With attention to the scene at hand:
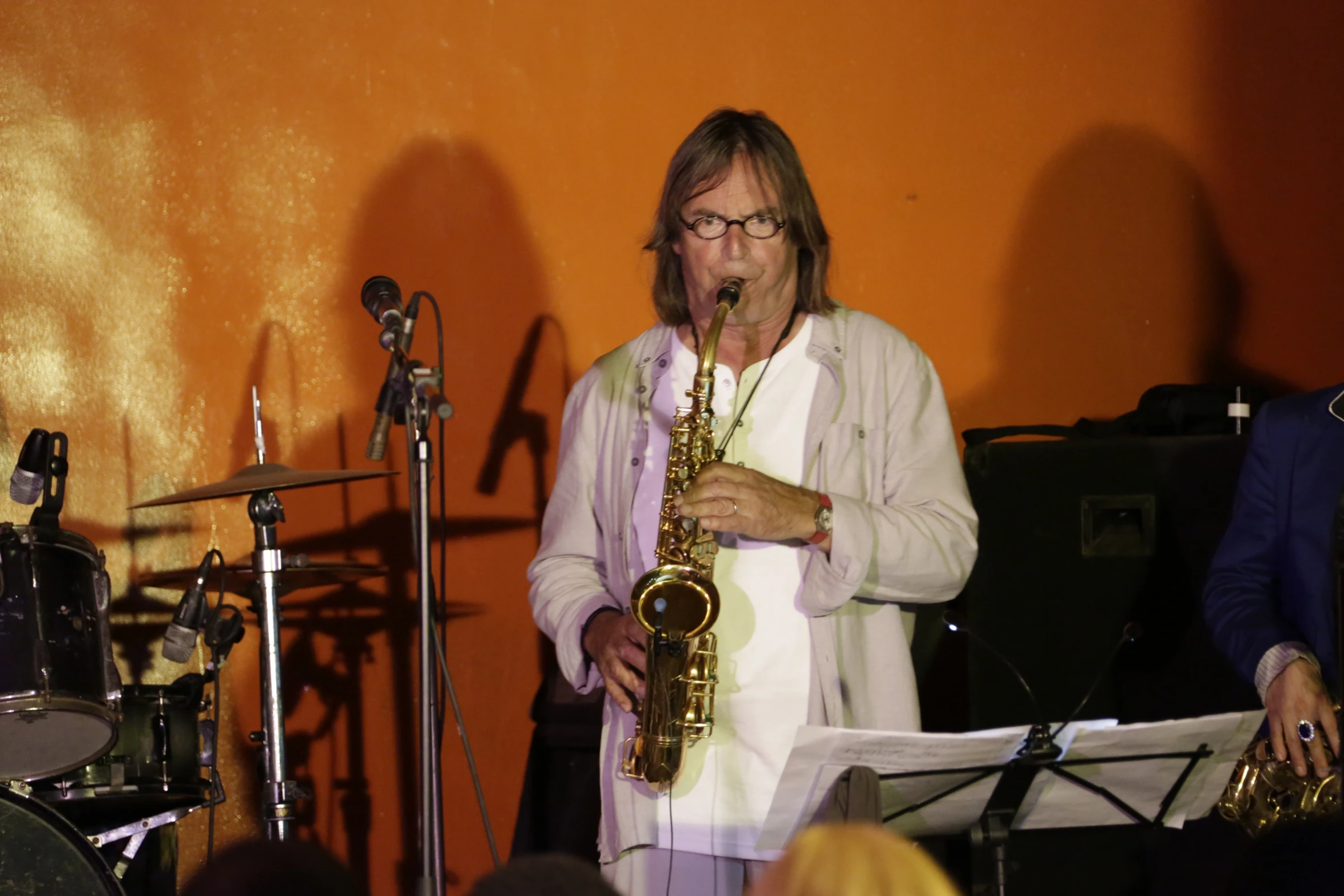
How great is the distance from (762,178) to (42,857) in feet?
6.57

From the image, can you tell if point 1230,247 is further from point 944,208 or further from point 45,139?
point 45,139

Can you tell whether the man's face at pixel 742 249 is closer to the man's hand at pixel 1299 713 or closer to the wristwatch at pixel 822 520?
the wristwatch at pixel 822 520

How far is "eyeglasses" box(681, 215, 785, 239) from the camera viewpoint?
8.67ft

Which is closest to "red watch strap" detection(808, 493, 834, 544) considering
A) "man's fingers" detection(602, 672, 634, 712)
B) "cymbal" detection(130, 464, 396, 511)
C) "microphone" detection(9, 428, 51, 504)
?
"man's fingers" detection(602, 672, 634, 712)

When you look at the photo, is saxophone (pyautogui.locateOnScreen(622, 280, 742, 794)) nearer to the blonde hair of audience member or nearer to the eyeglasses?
the eyeglasses

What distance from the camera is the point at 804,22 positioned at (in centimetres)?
392

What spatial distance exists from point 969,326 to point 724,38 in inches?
40.7

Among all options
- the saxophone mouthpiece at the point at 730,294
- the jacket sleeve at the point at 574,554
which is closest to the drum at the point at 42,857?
the jacket sleeve at the point at 574,554

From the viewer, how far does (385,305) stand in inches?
103

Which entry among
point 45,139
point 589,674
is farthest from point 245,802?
point 45,139

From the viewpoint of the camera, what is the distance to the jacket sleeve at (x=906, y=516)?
242 centimetres

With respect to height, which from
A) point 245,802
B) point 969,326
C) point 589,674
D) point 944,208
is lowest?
point 245,802

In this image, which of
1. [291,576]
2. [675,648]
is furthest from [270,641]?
[675,648]

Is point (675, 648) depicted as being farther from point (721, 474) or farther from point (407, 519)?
point (407, 519)
